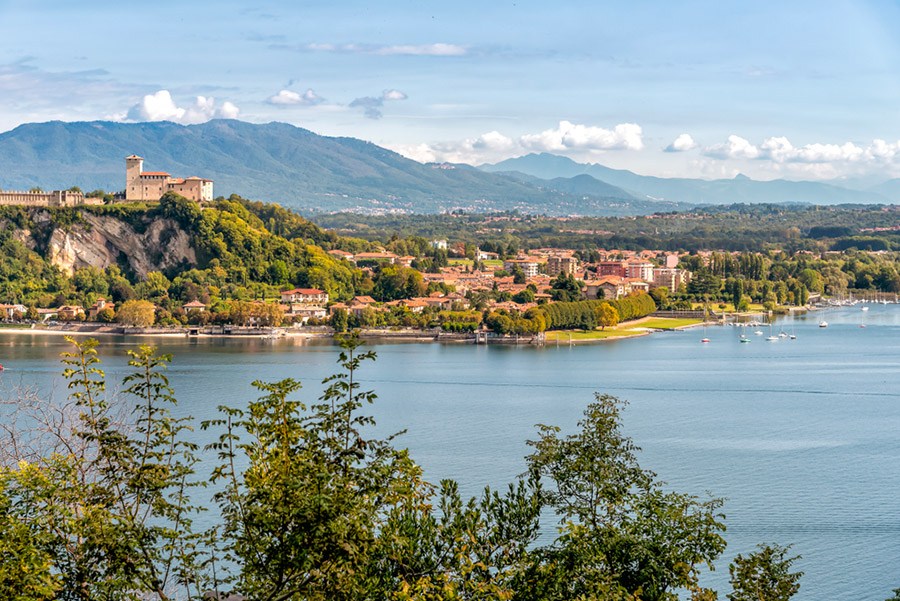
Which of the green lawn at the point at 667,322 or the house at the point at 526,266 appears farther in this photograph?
the house at the point at 526,266

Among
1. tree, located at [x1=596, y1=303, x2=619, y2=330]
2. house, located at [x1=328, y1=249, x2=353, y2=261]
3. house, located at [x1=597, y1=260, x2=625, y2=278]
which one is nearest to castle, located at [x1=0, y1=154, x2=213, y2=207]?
house, located at [x1=328, y1=249, x2=353, y2=261]

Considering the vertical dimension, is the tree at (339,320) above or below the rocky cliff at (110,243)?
below

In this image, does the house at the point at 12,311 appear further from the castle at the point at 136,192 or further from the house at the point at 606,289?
the house at the point at 606,289

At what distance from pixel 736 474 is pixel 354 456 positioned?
945 cm

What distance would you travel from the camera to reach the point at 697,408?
18641 mm

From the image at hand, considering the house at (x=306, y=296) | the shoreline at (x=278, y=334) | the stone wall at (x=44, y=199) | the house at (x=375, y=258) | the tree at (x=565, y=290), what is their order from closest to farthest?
the shoreline at (x=278, y=334), the tree at (x=565, y=290), the house at (x=306, y=296), the stone wall at (x=44, y=199), the house at (x=375, y=258)

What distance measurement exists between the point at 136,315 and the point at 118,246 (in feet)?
23.6

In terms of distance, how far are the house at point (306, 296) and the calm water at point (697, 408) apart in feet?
18.5

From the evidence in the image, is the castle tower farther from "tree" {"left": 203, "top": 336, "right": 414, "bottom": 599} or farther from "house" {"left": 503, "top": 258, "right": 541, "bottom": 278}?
"tree" {"left": 203, "top": 336, "right": 414, "bottom": 599}

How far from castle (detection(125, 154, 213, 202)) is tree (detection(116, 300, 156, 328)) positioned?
27.7ft

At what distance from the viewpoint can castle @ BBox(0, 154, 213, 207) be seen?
41.6 meters

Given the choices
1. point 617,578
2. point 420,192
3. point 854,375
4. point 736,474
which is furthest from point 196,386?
point 420,192

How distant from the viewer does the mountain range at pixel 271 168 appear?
444 ft

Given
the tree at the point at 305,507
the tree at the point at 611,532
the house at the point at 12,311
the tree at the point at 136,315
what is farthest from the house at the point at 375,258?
the tree at the point at 305,507
